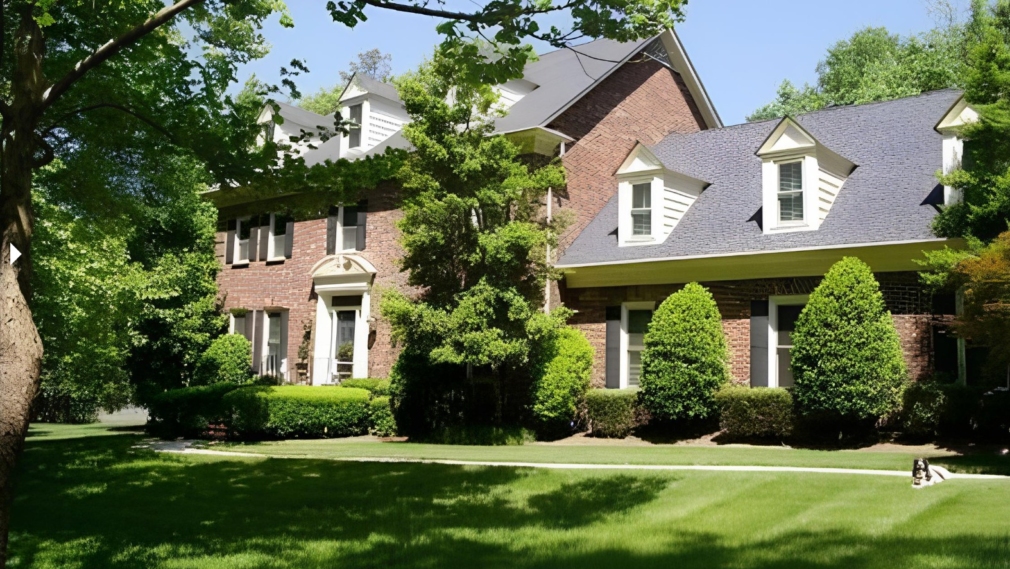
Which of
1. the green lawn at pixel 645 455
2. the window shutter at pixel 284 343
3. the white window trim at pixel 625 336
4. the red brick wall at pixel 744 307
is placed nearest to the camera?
the green lawn at pixel 645 455

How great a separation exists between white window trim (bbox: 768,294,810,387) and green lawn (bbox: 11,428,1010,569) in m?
7.62

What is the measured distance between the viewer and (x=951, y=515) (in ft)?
29.5

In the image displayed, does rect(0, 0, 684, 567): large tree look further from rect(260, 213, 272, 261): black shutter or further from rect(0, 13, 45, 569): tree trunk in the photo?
rect(260, 213, 272, 261): black shutter

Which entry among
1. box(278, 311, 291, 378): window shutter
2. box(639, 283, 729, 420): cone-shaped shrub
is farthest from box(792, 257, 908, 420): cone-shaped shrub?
box(278, 311, 291, 378): window shutter

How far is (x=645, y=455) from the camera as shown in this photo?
15570 mm

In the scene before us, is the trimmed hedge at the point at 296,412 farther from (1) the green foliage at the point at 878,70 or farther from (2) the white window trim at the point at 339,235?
(1) the green foliage at the point at 878,70

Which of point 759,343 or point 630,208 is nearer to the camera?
point 759,343

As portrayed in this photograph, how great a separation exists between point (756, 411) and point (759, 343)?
1.79 meters

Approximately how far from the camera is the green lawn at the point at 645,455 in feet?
44.3

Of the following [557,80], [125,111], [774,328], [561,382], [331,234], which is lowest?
[561,382]

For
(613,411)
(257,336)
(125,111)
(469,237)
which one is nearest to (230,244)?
(257,336)

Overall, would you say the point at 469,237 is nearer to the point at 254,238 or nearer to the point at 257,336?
the point at 257,336

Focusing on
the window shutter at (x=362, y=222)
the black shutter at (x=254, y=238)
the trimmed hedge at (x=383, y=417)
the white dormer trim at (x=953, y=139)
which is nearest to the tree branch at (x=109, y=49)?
the white dormer trim at (x=953, y=139)

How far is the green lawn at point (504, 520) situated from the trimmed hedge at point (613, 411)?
22.6ft
